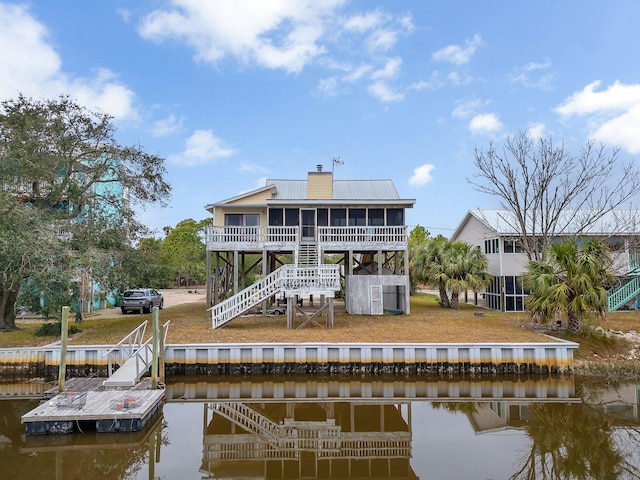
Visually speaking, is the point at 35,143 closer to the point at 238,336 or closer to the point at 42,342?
the point at 42,342

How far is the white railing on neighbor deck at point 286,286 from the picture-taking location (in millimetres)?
16969

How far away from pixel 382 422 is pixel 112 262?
13.0 meters

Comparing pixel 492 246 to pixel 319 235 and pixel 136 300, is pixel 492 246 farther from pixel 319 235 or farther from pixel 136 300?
pixel 136 300

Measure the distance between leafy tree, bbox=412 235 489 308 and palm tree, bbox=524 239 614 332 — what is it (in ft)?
21.7

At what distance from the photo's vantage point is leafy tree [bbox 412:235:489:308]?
22891 millimetres

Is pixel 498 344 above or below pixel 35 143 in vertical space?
below

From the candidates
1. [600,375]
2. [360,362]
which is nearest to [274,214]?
[360,362]

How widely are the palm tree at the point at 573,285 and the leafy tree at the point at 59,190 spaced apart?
16.9 metres

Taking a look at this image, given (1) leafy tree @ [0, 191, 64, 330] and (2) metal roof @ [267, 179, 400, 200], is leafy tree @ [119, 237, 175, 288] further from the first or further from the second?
(2) metal roof @ [267, 179, 400, 200]

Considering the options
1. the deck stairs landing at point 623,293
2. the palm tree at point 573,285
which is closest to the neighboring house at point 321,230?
the palm tree at point 573,285

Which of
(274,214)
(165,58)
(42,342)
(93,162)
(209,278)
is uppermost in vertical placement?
(165,58)

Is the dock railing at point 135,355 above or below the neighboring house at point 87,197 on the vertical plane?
below

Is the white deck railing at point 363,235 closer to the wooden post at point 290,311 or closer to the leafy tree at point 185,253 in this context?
the wooden post at point 290,311

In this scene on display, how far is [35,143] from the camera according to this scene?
1672cm
